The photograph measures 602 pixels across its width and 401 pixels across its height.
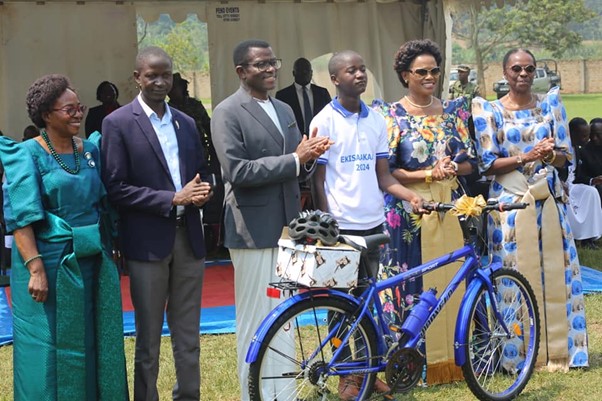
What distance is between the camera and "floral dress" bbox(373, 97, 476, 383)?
18.4ft

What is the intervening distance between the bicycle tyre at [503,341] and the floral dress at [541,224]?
0.96 feet

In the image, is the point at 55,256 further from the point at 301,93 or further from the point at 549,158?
the point at 301,93

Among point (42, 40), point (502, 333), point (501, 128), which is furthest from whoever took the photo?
point (42, 40)

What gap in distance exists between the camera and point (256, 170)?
15.7 feet

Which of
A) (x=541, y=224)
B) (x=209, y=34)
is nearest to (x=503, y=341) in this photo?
(x=541, y=224)

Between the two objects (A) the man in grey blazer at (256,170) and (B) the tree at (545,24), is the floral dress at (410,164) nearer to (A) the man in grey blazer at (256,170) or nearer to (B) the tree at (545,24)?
(A) the man in grey blazer at (256,170)

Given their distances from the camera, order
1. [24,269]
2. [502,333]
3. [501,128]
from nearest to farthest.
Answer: [24,269], [502,333], [501,128]

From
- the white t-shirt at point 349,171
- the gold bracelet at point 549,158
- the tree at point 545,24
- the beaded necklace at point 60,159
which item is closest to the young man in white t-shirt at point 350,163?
the white t-shirt at point 349,171

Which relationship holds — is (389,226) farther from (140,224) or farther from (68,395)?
(68,395)

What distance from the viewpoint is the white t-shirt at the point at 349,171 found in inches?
206

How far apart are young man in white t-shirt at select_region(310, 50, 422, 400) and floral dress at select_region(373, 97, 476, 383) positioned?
11.8 inches

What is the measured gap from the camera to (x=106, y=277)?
4.56 meters

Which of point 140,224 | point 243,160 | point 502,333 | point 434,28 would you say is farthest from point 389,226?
point 434,28

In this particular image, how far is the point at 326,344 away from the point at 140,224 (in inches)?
42.0
